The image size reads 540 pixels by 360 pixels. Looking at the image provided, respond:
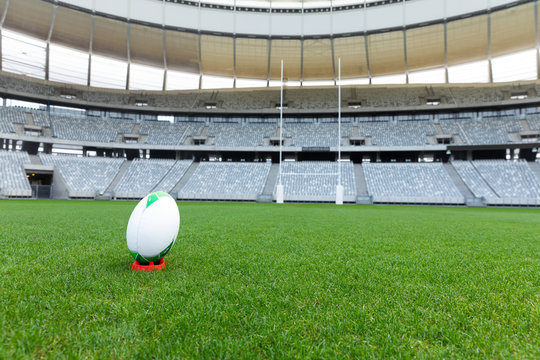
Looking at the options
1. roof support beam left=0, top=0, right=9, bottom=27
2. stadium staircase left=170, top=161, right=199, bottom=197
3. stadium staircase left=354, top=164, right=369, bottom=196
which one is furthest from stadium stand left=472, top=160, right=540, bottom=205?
roof support beam left=0, top=0, right=9, bottom=27

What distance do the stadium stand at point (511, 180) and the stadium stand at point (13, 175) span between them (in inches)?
1553

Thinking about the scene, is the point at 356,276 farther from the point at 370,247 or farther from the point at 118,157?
the point at 118,157

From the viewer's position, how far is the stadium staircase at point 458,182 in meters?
23.6

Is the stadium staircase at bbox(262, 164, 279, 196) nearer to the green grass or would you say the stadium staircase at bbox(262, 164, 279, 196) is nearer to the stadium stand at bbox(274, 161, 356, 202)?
the stadium stand at bbox(274, 161, 356, 202)

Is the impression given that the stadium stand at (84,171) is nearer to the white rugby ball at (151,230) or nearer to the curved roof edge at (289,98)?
the curved roof edge at (289,98)

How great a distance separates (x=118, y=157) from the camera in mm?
32344

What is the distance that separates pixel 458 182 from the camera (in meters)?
25.2

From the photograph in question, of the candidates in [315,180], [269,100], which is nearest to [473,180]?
[315,180]

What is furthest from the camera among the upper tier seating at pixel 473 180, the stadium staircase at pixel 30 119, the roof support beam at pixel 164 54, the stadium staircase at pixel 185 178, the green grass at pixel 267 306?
the roof support beam at pixel 164 54

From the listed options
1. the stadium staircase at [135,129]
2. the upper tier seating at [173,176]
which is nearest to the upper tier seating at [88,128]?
the stadium staircase at [135,129]

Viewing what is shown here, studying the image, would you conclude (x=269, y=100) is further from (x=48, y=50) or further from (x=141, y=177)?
(x=48, y=50)

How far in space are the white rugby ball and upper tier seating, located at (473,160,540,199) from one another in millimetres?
28363

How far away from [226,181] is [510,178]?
85.2 ft

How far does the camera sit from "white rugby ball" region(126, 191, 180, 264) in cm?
256
